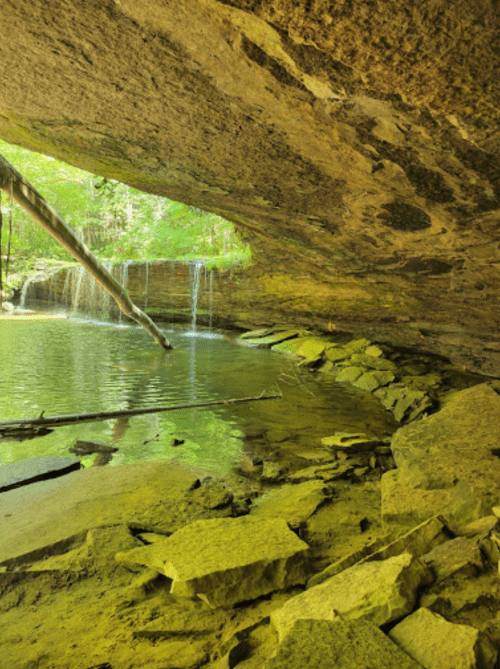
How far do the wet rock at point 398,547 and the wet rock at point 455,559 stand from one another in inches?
3.9

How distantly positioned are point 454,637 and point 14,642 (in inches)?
68.1

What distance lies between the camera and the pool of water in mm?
4496

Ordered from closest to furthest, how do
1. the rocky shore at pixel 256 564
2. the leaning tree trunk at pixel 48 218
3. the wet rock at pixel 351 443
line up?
1. the rocky shore at pixel 256 564
2. the wet rock at pixel 351 443
3. the leaning tree trunk at pixel 48 218

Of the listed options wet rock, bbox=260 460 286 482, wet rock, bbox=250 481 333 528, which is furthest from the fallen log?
wet rock, bbox=250 481 333 528

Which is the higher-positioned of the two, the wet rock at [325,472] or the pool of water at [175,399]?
the wet rock at [325,472]

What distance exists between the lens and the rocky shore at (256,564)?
156 centimetres

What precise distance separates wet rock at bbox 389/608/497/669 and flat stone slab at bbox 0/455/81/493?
291cm

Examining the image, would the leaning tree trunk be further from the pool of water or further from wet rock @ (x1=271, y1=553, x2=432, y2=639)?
wet rock @ (x1=271, y1=553, x2=432, y2=639)

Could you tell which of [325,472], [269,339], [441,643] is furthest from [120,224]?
[441,643]

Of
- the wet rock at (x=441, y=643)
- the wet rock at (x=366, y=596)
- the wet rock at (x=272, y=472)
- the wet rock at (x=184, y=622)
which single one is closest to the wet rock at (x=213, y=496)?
the wet rock at (x=272, y=472)

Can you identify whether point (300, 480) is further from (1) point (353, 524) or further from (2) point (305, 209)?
(2) point (305, 209)

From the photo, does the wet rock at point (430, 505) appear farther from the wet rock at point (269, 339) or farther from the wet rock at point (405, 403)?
the wet rock at point (269, 339)

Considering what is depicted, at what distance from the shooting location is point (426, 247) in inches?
237

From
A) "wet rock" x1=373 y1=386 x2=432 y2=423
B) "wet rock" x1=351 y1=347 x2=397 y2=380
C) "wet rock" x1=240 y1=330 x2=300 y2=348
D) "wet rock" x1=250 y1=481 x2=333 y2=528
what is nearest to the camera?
"wet rock" x1=250 y1=481 x2=333 y2=528
